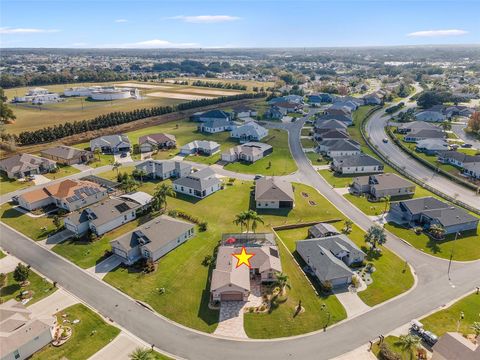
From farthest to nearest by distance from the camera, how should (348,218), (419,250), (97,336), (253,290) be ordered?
(348,218) → (419,250) → (253,290) → (97,336)

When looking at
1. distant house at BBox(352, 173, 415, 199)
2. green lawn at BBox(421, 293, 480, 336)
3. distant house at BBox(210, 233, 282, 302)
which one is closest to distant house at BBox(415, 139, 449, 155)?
distant house at BBox(352, 173, 415, 199)

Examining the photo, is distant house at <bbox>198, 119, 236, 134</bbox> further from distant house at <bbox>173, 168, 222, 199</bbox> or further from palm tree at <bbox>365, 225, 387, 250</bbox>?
palm tree at <bbox>365, 225, 387, 250</bbox>

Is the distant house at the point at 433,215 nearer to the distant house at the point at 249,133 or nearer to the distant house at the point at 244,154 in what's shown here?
the distant house at the point at 244,154

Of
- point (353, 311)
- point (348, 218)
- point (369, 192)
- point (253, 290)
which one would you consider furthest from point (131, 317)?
point (369, 192)

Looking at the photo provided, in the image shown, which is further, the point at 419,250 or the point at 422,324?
the point at 419,250

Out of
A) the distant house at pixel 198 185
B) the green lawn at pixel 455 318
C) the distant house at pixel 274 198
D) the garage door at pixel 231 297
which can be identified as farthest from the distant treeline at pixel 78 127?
the green lawn at pixel 455 318

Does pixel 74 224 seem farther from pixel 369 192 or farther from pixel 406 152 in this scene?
pixel 406 152

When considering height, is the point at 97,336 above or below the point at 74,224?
below

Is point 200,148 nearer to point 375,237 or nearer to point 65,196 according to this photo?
point 65,196
